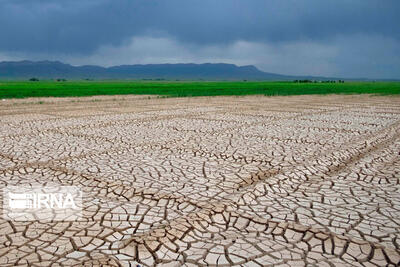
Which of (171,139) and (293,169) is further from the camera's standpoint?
(171,139)

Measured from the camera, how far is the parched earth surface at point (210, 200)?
2781 millimetres

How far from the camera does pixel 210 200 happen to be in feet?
12.9

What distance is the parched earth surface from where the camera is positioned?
2.78m

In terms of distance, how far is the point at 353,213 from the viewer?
11.7 ft

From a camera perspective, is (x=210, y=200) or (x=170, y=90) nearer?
(x=210, y=200)

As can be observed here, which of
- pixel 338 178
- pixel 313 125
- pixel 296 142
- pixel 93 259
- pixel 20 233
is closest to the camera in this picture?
pixel 93 259

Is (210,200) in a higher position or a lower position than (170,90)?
A: lower

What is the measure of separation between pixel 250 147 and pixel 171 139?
191 centimetres

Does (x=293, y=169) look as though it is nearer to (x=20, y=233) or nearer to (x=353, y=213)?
(x=353, y=213)

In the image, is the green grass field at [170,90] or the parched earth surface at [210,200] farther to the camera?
the green grass field at [170,90]

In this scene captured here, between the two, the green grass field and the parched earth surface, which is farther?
the green grass field

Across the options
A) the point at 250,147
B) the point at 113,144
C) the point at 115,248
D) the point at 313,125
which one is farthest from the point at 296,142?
the point at 115,248

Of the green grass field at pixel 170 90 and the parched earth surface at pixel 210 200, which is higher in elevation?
the green grass field at pixel 170 90

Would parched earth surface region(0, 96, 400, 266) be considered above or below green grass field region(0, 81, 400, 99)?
below
